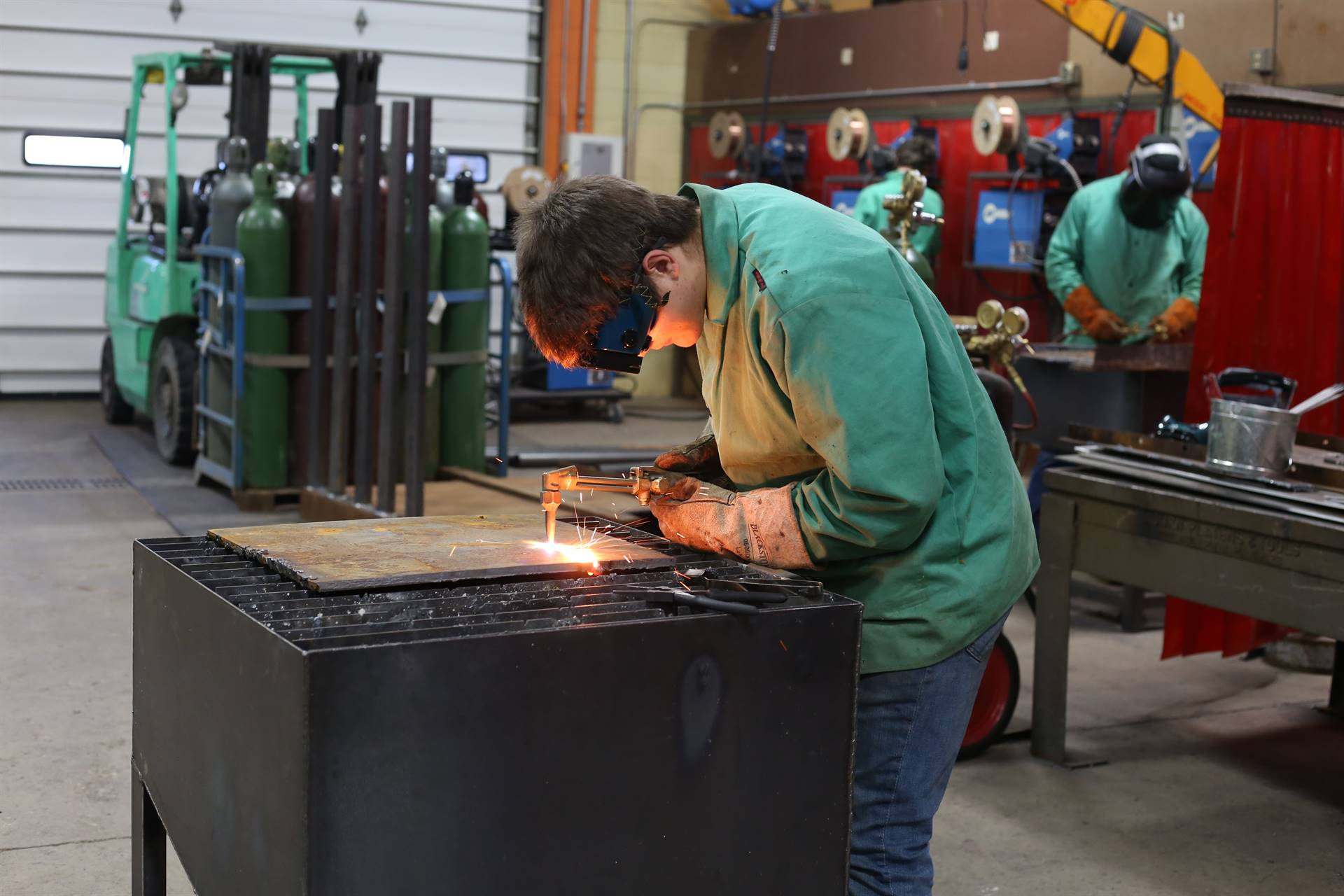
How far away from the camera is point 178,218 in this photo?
8031 millimetres

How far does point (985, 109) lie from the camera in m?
7.94

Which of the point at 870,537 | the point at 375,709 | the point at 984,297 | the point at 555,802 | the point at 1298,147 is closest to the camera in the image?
the point at 375,709

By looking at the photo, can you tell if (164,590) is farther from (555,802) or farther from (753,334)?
(753,334)

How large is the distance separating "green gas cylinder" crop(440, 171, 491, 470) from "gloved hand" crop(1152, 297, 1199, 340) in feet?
9.63

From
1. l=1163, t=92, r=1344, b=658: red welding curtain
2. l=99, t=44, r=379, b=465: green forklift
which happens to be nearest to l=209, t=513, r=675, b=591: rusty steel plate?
l=1163, t=92, r=1344, b=658: red welding curtain

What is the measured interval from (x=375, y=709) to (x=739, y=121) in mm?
9298

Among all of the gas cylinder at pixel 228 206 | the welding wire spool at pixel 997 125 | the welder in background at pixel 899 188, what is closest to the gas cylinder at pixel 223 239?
the gas cylinder at pixel 228 206

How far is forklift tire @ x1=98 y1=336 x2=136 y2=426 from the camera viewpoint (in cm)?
905

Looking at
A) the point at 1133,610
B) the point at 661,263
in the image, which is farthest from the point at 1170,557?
the point at 661,263

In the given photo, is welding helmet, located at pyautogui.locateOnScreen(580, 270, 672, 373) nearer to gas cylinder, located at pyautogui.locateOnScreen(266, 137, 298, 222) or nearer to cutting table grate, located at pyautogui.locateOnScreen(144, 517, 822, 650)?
cutting table grate, located at pyautogui.locateOnScreen(144, 517, 822, 650)

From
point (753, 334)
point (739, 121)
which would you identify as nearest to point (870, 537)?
point (753, 334)

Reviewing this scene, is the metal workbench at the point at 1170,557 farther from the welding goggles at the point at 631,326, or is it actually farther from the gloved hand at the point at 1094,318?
the gloved hand at the point at 1094,318

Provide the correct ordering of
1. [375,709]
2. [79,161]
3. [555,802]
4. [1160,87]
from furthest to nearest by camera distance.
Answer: [79,161] → [1160,87] → [555,802] → [375,709]

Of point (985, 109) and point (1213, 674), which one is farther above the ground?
point (985, 109)
